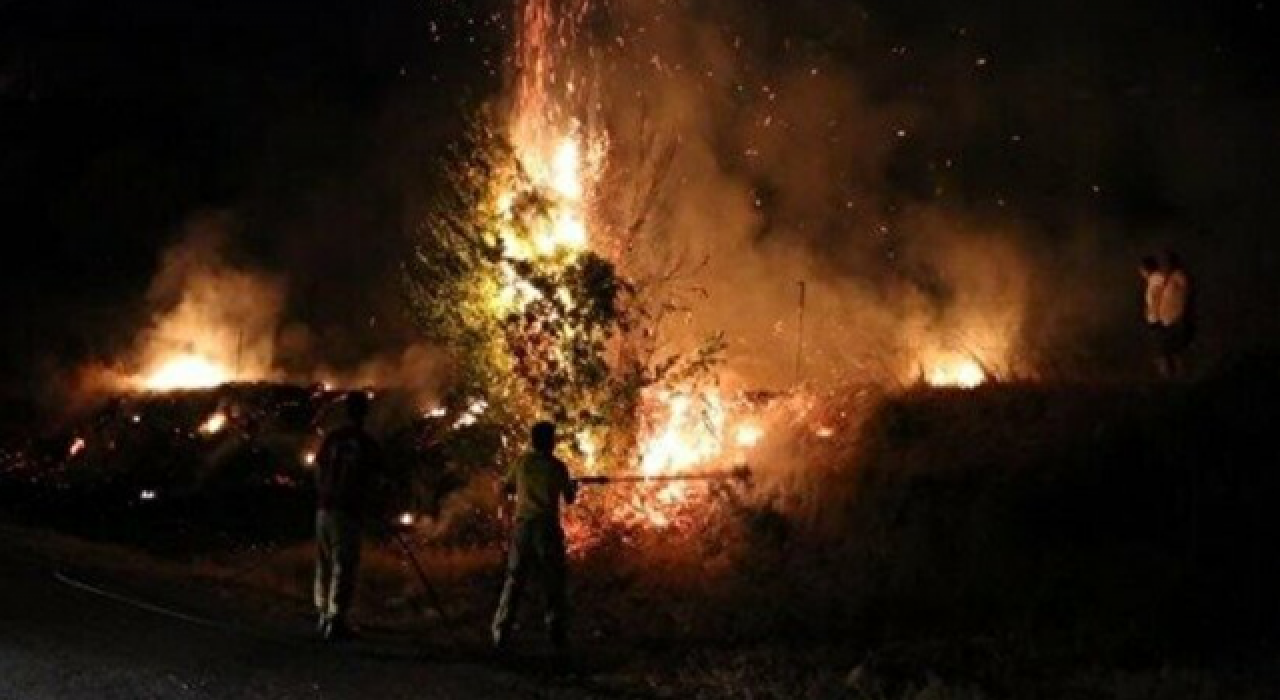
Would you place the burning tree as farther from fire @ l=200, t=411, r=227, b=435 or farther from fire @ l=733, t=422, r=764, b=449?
fire @ l=200, t=411, r=227, b=435

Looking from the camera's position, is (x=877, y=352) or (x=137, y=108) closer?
(x=877, y=352)

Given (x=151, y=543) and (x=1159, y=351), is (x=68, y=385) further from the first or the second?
(x=1159, y=351)

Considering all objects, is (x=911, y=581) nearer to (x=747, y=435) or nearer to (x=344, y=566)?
(x=747, y=435)

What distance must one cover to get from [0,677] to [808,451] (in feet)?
27.4

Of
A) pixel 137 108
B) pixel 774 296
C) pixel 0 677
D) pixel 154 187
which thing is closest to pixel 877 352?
pixel 774 296

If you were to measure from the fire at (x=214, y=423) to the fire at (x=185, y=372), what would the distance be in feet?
13.3

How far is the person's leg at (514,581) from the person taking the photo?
34.1 feet

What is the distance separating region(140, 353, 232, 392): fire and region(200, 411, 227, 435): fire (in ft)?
13.3

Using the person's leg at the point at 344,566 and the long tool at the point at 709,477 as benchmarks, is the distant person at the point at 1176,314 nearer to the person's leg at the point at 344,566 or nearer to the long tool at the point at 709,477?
the long tool at the point at 709,477

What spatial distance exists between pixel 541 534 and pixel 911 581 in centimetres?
323

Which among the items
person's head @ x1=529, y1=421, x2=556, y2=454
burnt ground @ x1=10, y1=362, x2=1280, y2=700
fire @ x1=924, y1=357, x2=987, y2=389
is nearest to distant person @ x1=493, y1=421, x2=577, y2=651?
person's head @ x1=529, y1=421, x2=556, y2=454

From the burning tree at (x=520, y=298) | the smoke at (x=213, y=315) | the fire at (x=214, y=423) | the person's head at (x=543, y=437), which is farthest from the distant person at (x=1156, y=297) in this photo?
the smoke at (x=213, y=315)

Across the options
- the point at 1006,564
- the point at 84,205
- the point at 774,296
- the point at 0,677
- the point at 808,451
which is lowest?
the point at 0,677

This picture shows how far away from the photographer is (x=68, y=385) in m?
31.1
